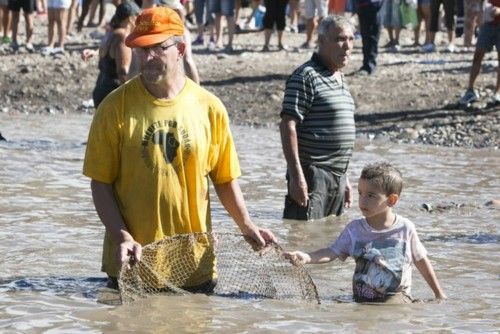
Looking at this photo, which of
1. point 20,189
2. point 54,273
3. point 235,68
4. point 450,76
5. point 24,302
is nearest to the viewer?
point 24,302

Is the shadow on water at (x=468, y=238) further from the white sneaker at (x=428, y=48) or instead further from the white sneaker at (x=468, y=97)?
the white sneaker at (x=428, y=48)

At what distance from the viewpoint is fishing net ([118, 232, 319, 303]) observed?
678 cm

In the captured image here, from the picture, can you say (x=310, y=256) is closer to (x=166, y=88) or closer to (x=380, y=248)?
(x=380, y=248)

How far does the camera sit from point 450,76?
65.2 feet

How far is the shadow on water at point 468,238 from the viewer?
10.3 m

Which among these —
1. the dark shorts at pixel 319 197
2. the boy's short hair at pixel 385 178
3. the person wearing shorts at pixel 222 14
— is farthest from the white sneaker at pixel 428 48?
the boy's short hair at pixel 385 178

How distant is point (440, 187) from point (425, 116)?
200 inches

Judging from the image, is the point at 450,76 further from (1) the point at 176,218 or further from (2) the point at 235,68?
(1) the point at 176,218

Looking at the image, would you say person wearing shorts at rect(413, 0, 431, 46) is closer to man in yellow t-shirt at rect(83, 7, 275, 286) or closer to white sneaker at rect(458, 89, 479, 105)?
white sneaker at rect(458, 89, 479, 105)

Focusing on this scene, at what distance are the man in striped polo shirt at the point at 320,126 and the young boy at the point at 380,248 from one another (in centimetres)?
224

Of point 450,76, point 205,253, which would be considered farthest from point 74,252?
point 450,76

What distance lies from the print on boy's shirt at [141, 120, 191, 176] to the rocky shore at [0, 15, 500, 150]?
33.7 ft

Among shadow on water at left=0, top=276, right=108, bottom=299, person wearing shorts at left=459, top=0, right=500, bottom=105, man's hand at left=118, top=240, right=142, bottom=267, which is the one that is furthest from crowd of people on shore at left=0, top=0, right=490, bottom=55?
man's hand at left=118, top=240, right=142, bottom=267

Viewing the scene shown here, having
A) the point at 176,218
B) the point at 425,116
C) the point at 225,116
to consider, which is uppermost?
the point at 225,116
